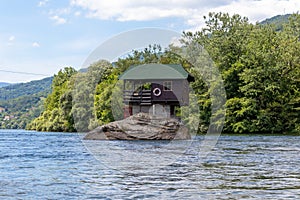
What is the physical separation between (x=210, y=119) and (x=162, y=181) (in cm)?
3901

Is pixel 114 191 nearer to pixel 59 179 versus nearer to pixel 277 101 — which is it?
pixel 59 179

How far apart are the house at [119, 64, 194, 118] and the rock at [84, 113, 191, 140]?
9405 mm

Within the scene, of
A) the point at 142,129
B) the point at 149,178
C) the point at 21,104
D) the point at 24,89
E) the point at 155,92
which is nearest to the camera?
the point at 149,178

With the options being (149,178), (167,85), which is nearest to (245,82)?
(167,85)

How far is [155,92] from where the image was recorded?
42.2 metres

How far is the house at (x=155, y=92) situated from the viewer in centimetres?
4194

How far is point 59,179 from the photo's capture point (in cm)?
1247

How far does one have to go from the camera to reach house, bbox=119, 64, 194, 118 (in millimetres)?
41938

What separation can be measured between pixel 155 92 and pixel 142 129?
10.5 meters

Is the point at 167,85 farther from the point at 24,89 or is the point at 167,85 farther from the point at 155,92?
the point at 24,89

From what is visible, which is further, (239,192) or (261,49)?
(261,49)

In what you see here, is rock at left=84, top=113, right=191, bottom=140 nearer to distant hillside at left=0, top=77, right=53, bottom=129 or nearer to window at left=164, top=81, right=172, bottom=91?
window at left=164, top=81, right=172, bottom=91

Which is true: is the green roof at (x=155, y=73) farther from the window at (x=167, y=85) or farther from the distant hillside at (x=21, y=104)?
the distant hillside at (x=21, y=104)

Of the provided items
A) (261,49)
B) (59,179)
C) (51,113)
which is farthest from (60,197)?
(51,113)
